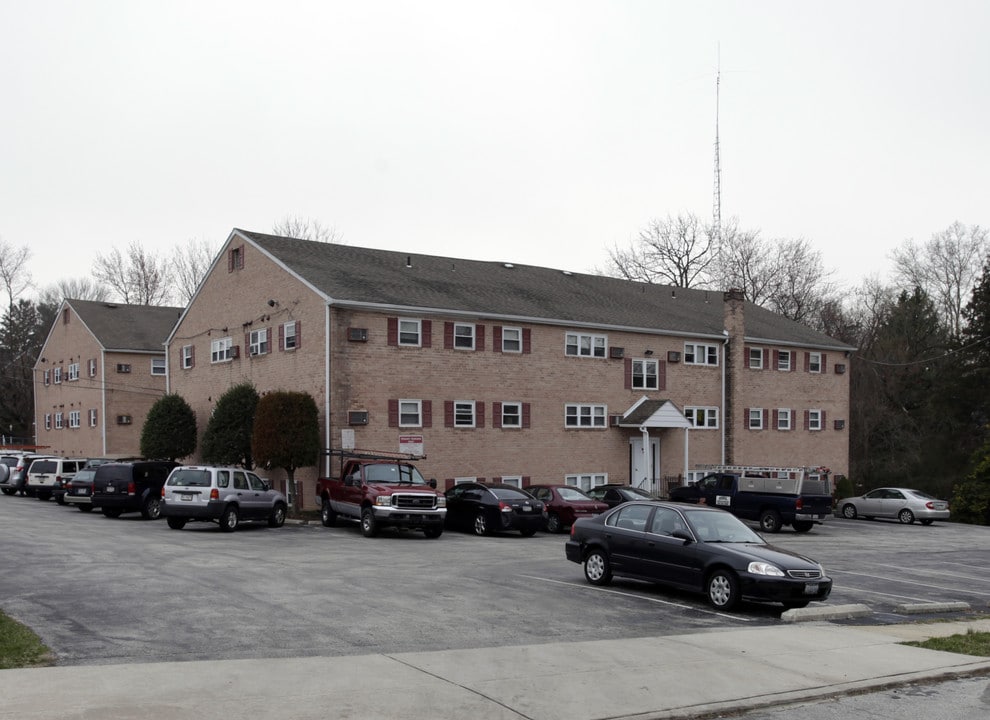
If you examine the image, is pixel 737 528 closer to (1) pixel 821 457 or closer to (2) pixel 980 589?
(2) pixel 980 589

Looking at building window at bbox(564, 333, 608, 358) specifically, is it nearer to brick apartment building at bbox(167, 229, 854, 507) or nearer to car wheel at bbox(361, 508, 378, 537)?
brick apartment building at bbox(167, 229, 854, 507)

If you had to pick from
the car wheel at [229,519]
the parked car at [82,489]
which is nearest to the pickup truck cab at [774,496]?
the car wheel at [229,519]

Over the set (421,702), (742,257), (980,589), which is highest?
(742,257)

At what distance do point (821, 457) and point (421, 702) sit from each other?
44667mm

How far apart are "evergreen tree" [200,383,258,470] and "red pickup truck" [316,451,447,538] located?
27.7 feet

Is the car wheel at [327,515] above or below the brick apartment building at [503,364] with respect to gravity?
below

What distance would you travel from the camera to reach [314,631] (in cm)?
1184

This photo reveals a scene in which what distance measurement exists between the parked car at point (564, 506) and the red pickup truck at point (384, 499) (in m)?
4.03

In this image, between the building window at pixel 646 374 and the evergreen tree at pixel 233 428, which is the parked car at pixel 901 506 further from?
the evergreen tree at pixel 233 428

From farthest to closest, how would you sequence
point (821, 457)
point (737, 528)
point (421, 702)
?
point (821, 457)
point (737, 528)
point (421, 702)

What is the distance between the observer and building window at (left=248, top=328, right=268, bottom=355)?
125 feet

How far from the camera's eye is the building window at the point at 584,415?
129 feet

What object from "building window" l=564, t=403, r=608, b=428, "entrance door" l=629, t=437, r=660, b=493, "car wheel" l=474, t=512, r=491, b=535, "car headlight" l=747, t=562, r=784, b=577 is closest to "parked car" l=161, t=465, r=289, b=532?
"car wheel" l=474, t=512, r=491, b=535

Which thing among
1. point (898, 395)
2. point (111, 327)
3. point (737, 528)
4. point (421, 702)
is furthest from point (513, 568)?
point (898, 395)
